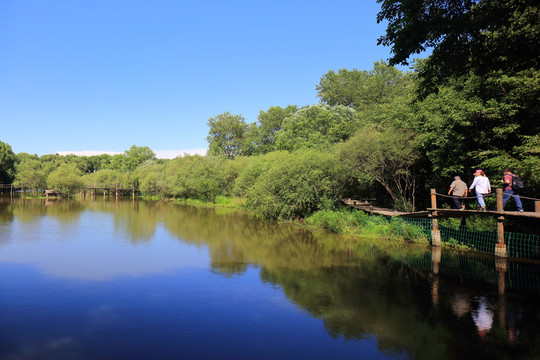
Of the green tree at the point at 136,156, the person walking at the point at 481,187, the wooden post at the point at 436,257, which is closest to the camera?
A: the person walking at the point at 481,187

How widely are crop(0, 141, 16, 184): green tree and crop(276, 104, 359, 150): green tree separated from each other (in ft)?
205

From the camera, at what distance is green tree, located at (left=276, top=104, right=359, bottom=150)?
34688 mm

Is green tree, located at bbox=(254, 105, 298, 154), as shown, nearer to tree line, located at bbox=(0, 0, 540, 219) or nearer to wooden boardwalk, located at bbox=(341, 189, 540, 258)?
tree line, located at bbox=(0, 0, 540, 219)

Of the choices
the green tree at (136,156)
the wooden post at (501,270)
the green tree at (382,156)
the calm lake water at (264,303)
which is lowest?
the calm lake water at (264,303)

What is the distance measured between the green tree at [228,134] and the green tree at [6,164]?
4240cm

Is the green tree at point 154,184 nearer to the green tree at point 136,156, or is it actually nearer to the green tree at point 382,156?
the green tree at point 136,156

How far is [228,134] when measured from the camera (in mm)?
67750

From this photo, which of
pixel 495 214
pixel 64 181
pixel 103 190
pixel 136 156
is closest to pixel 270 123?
pixel 64 181

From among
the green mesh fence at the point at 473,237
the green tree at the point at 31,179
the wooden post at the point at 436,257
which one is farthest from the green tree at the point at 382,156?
the green tree at the point at 31,179

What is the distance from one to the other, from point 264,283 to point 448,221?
11380 millimetres

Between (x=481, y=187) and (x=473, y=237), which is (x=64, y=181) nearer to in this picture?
(x=473, y=237)

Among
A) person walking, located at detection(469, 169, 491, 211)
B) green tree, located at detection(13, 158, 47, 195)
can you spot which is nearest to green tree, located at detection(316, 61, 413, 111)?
person walking, located at detection(469, 169, 491, 211)

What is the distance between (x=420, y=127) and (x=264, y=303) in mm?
13804

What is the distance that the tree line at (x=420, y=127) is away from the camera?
31.7 ft
